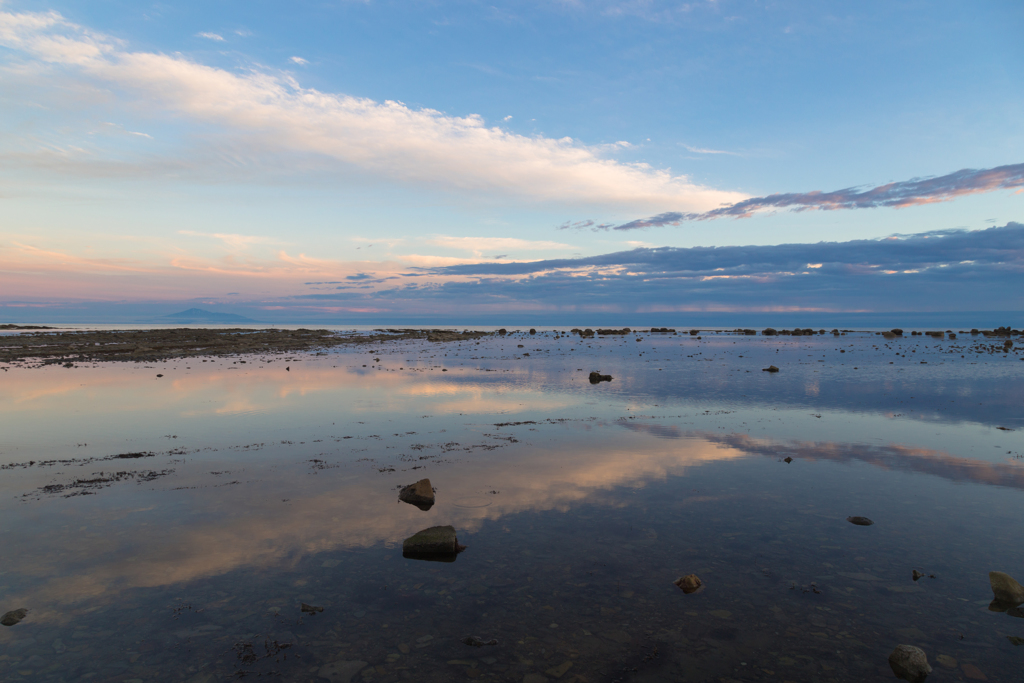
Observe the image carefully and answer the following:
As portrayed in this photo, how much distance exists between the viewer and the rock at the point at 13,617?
271 inches

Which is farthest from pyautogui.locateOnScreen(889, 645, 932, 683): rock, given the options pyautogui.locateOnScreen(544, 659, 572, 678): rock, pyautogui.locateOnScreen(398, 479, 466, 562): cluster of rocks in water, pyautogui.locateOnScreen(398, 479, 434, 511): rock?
pyautogui.locateOnScreen(398, 479, 434, 511): rock

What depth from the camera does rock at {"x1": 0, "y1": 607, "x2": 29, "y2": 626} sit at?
6879 mm

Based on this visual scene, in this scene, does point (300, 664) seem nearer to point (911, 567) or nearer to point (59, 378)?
point (911, 567)

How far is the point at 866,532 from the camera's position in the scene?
32.9 ft

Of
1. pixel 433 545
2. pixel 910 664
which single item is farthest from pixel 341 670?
pixel 910 664

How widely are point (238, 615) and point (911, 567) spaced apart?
10717mm

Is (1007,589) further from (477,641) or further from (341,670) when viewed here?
(341,670)

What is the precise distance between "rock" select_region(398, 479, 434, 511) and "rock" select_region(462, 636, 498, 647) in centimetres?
465

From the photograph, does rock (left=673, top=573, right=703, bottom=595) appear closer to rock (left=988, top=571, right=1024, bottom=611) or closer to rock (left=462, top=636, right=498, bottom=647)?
rock (left=462, top=636, right=498, bottom=647)

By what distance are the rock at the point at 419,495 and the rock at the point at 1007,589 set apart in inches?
386

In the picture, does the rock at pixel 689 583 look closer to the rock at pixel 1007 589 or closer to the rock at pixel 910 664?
the rock at pixel 910 664

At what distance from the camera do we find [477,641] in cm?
670

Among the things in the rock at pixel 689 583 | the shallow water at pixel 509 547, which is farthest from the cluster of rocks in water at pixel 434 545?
the rock at pixel 689 583

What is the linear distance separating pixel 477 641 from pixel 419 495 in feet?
16.8
